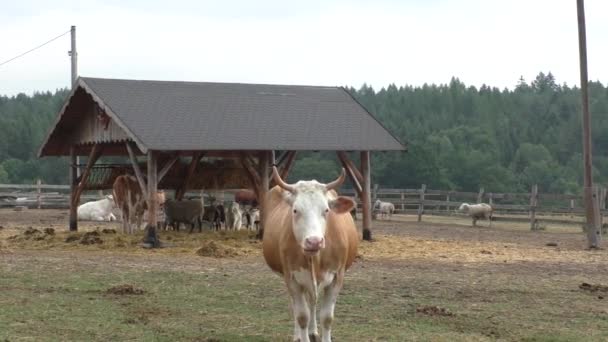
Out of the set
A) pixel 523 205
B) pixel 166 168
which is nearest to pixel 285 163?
pixel 166 168

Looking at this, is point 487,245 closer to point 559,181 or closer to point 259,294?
point 259,294

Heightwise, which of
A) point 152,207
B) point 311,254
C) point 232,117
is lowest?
point 311,254

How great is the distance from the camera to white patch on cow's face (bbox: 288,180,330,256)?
807 cm

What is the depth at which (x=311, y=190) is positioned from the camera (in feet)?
28.5

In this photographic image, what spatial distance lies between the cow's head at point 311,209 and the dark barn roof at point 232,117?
11.0 metres

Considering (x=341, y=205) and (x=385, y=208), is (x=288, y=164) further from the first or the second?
(x=385, y=208)

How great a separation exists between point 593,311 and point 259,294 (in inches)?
170

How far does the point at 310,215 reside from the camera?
27.5 ft

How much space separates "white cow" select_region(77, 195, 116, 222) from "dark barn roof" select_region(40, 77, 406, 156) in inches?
305

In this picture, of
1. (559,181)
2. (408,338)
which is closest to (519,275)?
(408,338)

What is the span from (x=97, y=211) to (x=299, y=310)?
25.4 metres

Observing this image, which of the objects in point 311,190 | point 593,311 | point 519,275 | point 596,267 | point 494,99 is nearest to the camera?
point 311,190

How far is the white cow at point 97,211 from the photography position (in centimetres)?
3284

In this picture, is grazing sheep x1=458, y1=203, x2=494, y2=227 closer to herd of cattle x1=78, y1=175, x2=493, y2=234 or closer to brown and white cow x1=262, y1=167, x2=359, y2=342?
herd of cattle x1=78, y1=175, x2=493, y2=234
